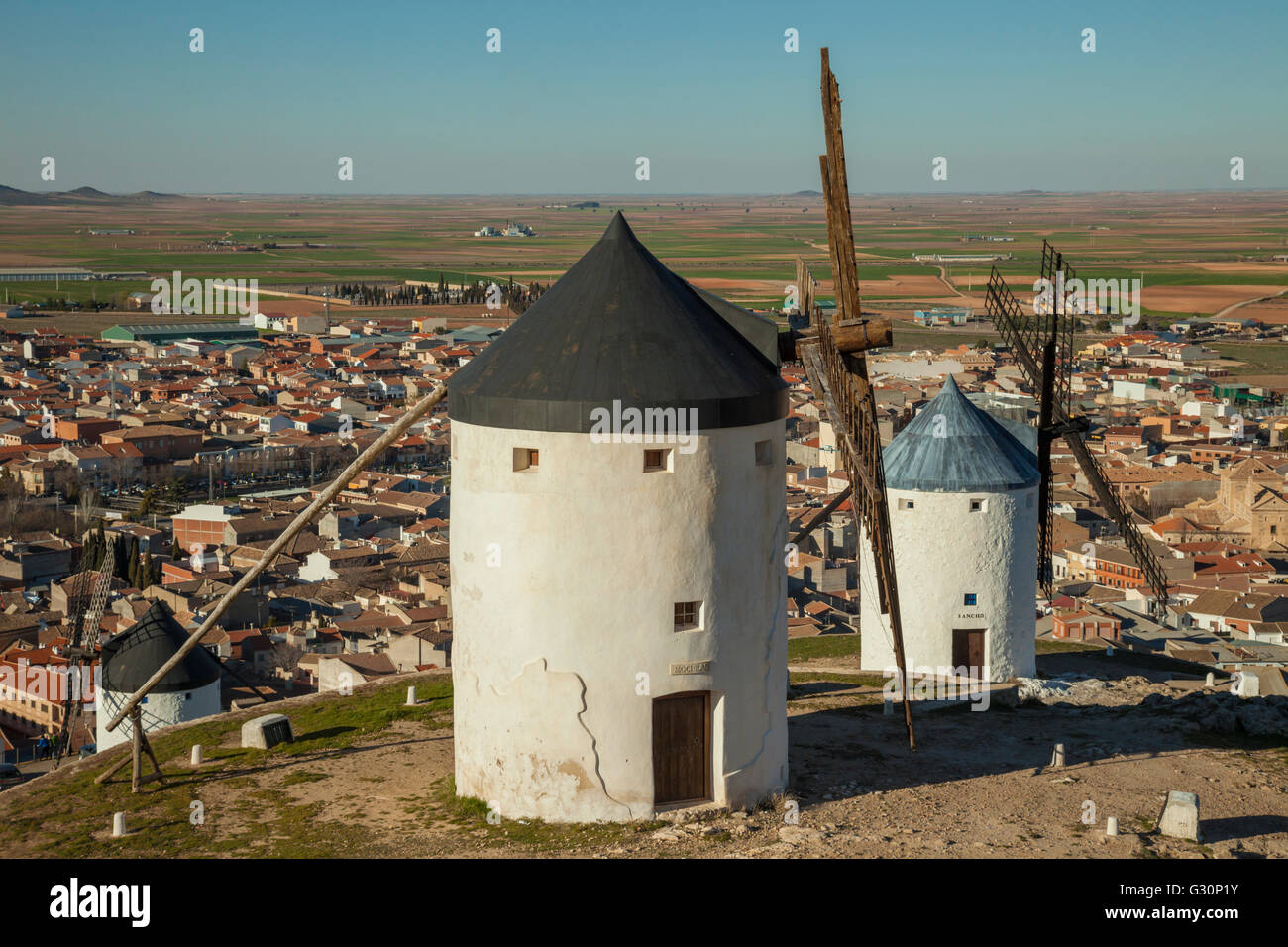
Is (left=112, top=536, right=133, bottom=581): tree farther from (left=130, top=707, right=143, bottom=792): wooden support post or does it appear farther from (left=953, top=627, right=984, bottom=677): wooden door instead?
(left=130, top=707, right=143, bottom=792): wooden support post

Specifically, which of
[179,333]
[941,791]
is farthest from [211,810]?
[179,333]

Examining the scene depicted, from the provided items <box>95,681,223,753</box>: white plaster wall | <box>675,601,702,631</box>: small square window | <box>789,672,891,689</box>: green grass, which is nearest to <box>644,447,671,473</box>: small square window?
<box>675,601,702,631</box>: small square window

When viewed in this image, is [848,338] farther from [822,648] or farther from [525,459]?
[822,648]

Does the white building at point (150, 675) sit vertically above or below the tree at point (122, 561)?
above

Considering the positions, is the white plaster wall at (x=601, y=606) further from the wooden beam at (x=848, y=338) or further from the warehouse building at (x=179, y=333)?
the warehouse building at (x=179, y=333)

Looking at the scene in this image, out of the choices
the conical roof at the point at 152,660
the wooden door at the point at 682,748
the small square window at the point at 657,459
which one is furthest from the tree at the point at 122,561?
the small square window at the point at 657,459
